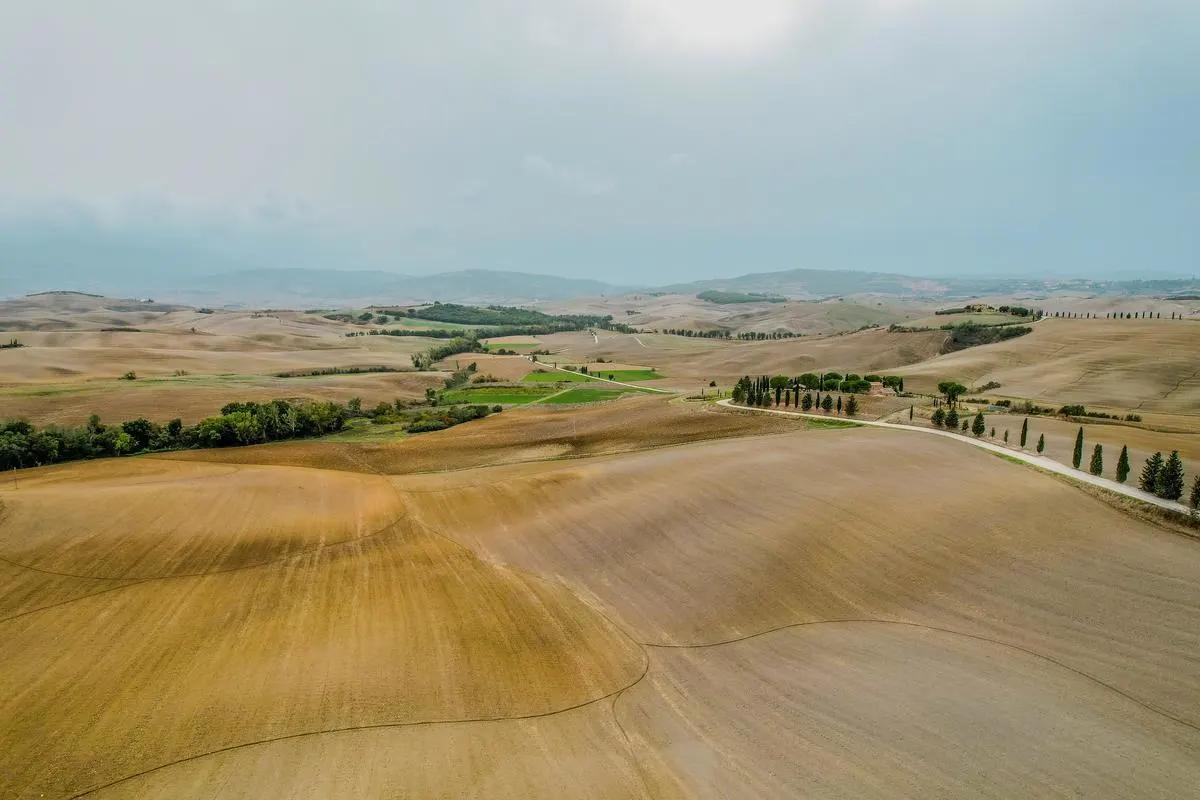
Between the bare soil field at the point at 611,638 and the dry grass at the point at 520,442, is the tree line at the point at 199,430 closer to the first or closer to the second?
the dry grass at the point at 520,442

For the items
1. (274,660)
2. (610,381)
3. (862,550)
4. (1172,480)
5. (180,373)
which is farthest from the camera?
(610,381)

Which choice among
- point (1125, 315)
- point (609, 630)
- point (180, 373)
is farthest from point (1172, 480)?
point (1125, 315)

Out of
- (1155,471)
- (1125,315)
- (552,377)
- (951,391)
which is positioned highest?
(1125,315)

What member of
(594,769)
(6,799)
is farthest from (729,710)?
(6,799)

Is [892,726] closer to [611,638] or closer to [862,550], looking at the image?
[611,638]

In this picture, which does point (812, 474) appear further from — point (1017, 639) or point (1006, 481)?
point (1017, 639)

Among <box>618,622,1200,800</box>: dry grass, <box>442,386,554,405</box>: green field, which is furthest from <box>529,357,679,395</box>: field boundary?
<box>618,622,1200,800</box>: dry grass

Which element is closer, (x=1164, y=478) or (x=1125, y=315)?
(x=1164, y=478)

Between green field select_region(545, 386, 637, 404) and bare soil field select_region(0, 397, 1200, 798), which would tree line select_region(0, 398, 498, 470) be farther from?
bare soil field select_region(0, 397, 1200, 798)
